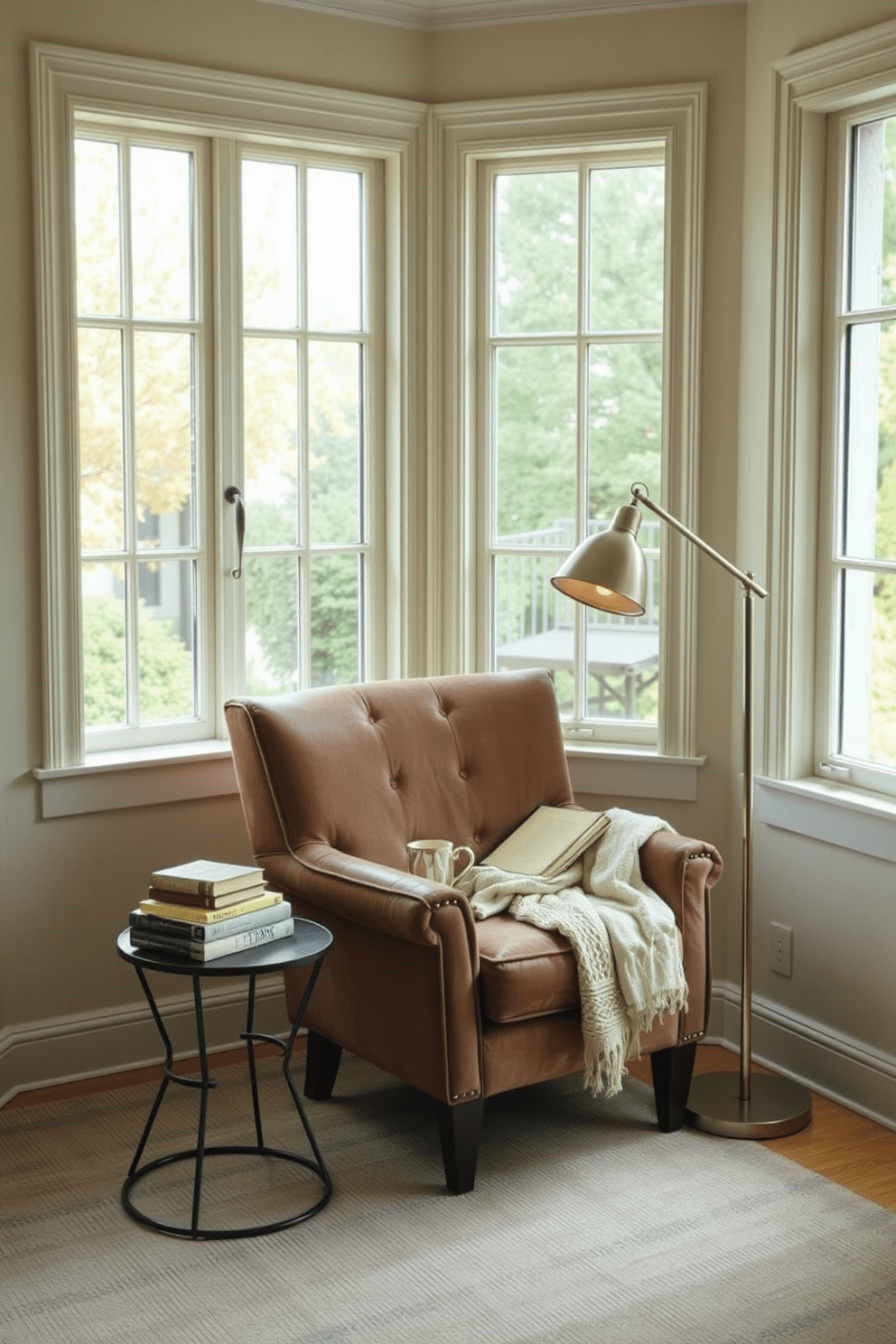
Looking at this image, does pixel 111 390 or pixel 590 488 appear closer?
pixel 111 390

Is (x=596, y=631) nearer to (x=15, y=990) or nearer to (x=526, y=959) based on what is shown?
(x=526, y=959)

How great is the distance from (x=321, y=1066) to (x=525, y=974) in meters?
0.74

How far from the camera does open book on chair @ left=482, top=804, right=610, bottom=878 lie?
329 cm

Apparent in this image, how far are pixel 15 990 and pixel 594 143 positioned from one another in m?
2.58

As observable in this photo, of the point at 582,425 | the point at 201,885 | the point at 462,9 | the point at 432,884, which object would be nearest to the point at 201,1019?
the point at 201,885

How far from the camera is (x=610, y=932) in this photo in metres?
3.01

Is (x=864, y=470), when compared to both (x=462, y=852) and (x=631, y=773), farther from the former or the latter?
(x=462, y=852)

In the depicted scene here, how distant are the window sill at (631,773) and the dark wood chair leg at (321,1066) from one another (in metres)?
1.00

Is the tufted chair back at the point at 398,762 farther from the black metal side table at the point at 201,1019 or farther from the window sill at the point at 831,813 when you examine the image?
the window sill at the point at 831,813

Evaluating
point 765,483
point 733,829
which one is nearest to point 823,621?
point 765,483

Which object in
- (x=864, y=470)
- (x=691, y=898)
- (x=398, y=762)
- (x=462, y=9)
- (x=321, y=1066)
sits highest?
(x=462, y=9)

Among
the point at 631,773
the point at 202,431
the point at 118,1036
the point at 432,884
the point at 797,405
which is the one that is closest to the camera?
the point at 432,884

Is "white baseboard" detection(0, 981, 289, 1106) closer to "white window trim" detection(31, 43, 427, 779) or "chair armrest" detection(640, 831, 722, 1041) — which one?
"white window trim" detection(31, 43, 427, 779)

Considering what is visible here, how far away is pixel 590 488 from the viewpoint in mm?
3887
